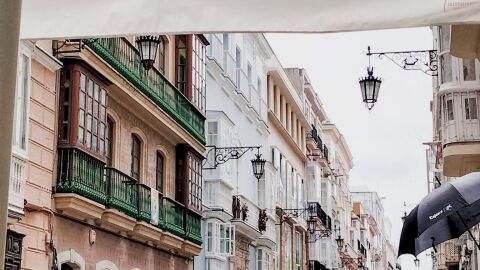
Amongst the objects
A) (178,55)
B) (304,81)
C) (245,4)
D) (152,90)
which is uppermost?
(304,81)

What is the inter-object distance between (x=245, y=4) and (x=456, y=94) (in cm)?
1652

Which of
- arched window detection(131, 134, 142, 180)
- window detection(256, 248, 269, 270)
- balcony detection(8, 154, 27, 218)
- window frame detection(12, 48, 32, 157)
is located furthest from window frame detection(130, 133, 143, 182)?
window detection(256, 248, 269, 270)

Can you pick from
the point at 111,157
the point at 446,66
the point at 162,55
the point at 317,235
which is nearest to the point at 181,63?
the point at 162,55

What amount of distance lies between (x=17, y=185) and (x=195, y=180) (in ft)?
39.1

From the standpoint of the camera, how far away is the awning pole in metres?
2.19

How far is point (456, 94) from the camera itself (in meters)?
18.5

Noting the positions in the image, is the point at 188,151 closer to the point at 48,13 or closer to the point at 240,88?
the point at 240,88

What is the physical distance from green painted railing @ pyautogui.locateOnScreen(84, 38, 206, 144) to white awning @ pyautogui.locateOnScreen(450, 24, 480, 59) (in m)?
12.5

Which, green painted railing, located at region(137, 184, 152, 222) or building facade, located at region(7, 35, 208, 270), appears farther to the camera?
green painted railing, located at region(137, 184, 152, 222)

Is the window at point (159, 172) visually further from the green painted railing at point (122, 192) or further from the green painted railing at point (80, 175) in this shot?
the green painted railing at point (80, 175)

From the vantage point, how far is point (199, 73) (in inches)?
1046

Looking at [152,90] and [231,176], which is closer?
[152,90]

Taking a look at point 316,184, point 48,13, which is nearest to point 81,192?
point 48,13

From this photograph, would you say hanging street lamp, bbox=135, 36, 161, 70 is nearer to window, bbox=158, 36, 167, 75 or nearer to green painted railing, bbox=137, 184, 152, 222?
green painted railing, bbox=137, 184, 152, 222
